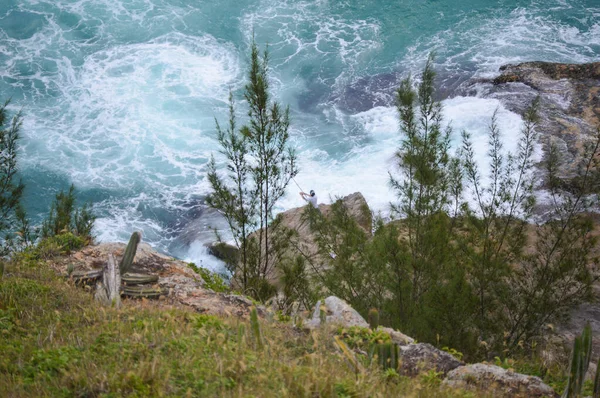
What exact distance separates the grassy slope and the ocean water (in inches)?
563

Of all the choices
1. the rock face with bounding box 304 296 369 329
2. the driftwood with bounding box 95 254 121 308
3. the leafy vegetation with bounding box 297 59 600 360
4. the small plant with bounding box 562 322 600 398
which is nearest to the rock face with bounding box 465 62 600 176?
the leafy vegetation with bounding box 297 59 600 360

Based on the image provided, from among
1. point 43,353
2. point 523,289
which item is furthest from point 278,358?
point 523,289

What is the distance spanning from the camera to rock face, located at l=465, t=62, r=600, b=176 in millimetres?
23016

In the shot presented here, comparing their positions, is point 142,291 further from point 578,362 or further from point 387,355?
point 578,362

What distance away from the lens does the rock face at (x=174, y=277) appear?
31.3 feet

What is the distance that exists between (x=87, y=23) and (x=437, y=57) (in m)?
20.2

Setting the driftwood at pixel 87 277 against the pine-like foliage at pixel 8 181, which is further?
the pine-like foliage at pixel 8 181

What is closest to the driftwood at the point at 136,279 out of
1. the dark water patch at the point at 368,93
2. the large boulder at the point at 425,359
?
the large boulder at the point at 425,359

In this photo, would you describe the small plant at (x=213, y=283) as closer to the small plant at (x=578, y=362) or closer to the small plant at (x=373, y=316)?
the small plant at (x=373, y=316)

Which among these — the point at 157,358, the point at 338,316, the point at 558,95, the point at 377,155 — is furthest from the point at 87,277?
the point at 558,95

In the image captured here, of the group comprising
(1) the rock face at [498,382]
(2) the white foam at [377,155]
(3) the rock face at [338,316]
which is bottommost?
(1) the rock face at [498,382]

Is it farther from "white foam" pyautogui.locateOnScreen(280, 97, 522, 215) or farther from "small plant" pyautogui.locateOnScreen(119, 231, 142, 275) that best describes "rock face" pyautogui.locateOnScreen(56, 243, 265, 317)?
"white foam" pyautogui.locateOnScreen(280, 97, 522, 215)

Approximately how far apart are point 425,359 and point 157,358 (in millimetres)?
3615

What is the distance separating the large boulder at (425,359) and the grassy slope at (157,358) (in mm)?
830
